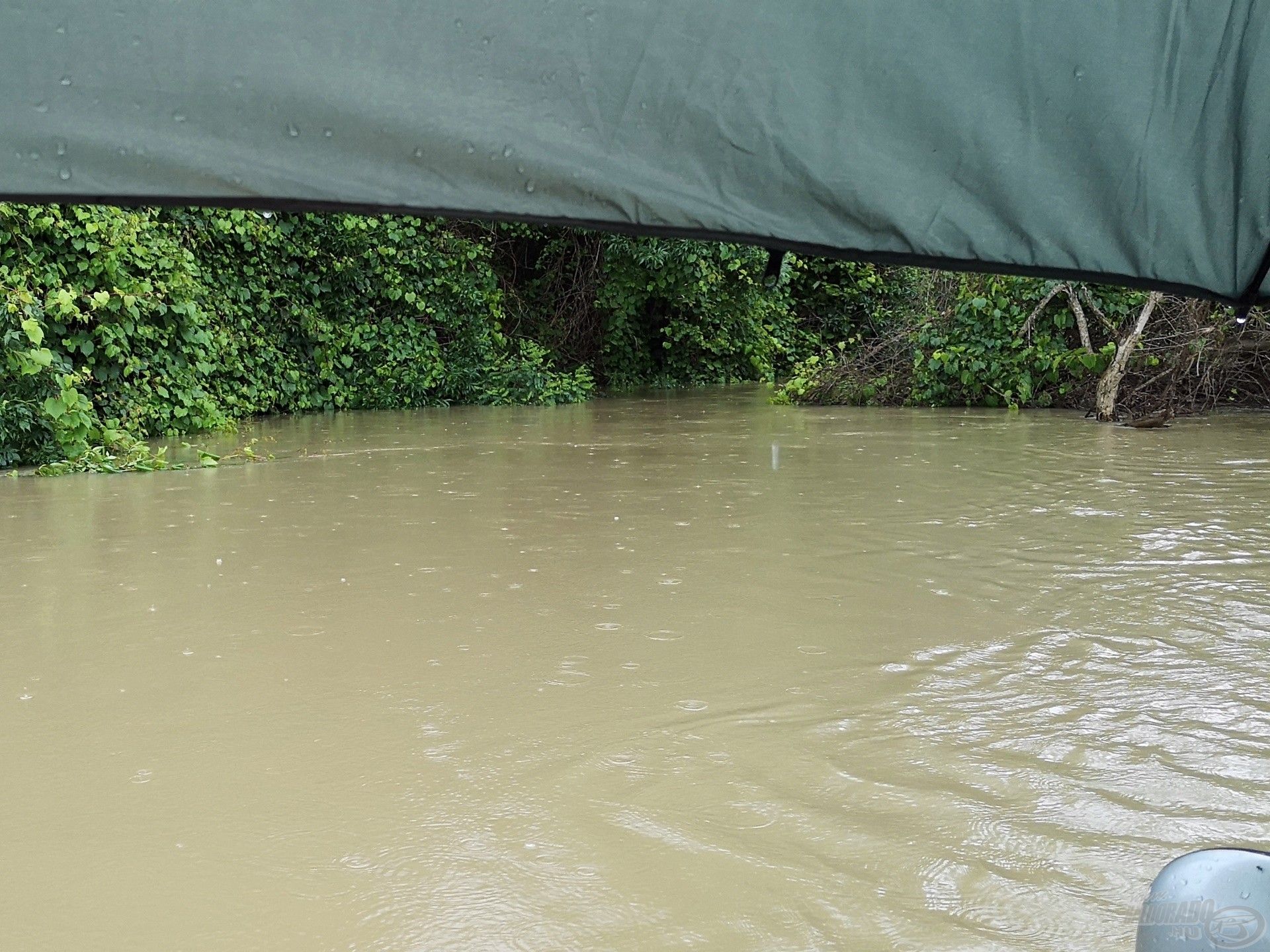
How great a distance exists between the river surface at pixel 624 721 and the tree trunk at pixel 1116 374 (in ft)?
11.8

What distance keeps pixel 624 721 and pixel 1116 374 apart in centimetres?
747

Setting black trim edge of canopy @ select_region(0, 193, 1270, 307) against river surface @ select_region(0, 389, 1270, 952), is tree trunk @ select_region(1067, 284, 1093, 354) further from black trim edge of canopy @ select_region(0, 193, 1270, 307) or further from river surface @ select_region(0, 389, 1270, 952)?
black trim edge of canopy @ select_region(0, 193, 1270, 307)

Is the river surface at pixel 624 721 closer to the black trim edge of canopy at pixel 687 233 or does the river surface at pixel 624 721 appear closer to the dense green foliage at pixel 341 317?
the black trim edge of canopy at pixel 687 233

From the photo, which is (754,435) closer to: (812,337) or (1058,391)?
(1058,391)

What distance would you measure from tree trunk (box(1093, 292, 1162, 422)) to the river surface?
360cm

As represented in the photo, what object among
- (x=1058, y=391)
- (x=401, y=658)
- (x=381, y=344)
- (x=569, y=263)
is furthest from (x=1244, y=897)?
(x=569, y=263)

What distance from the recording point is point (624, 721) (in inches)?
109

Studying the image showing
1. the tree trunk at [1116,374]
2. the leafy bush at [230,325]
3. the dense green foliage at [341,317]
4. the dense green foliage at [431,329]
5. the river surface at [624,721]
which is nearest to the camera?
the river surface at [624,721]

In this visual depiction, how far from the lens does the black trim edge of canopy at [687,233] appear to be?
1.37 m

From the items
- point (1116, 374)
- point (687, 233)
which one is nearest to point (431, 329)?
point (1116, 374)

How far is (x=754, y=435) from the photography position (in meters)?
9.01

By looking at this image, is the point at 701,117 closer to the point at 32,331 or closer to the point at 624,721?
the point at 624,721

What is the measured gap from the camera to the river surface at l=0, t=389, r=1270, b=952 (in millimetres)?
1987

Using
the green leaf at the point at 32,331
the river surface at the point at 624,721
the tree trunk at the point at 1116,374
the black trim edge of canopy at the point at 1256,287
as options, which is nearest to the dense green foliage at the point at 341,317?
the green leaf at the point at 32,331
